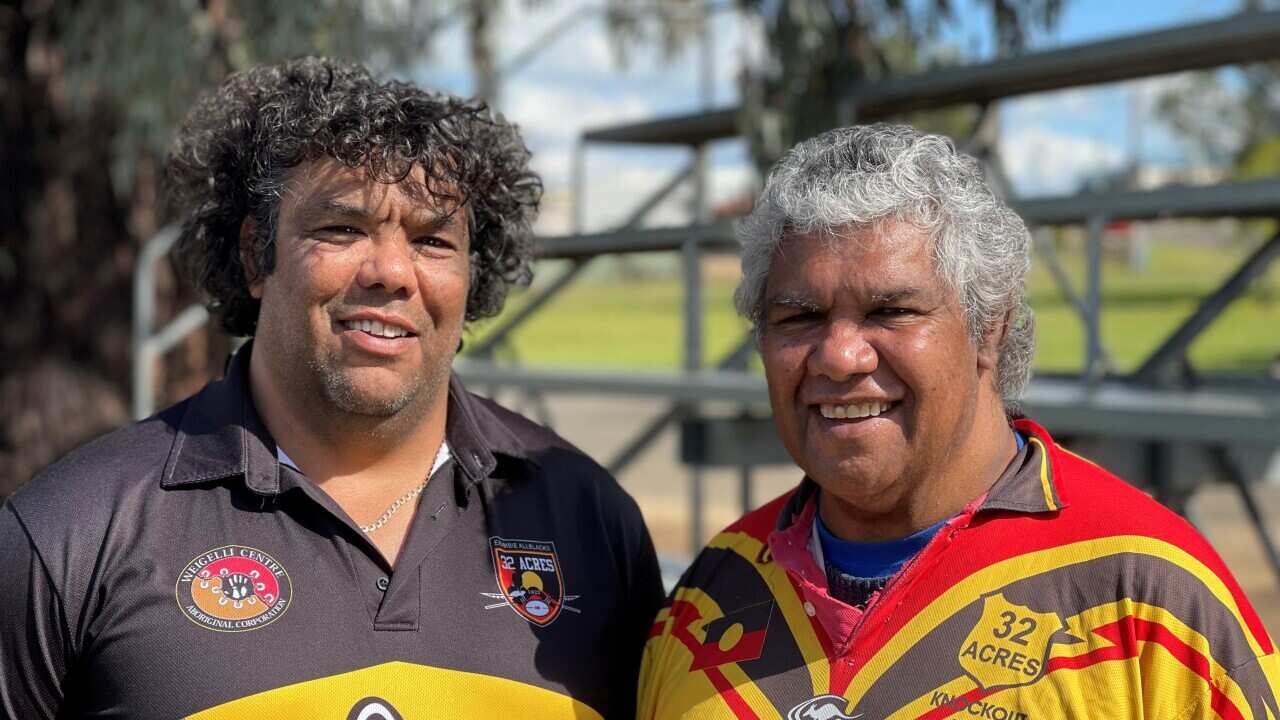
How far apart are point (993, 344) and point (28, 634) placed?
1444 millimetres

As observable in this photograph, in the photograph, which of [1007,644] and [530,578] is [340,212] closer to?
[530,578]

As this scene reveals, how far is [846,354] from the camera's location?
1.97 m

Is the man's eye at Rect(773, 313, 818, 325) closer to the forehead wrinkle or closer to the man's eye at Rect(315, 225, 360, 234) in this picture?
the forehead wrinkle

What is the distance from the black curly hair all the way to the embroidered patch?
0.58 metres

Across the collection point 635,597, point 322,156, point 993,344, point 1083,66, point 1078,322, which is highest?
point 1083,66

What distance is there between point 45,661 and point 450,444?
0.72 meters

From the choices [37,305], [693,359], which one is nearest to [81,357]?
[37,305]

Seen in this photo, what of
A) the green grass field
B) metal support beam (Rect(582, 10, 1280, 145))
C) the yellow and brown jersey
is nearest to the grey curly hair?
the yellow and brown jersey

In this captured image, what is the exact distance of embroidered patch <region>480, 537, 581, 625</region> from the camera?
224 cm

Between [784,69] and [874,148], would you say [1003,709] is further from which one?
[784,69]

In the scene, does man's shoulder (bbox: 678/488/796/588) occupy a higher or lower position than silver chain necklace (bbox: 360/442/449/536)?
lower

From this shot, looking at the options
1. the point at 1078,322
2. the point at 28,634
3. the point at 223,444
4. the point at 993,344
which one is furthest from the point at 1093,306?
the point at 1078,322

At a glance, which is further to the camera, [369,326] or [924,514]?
[369,326]

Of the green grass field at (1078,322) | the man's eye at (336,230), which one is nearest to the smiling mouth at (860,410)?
the man's eye at (336,230)
